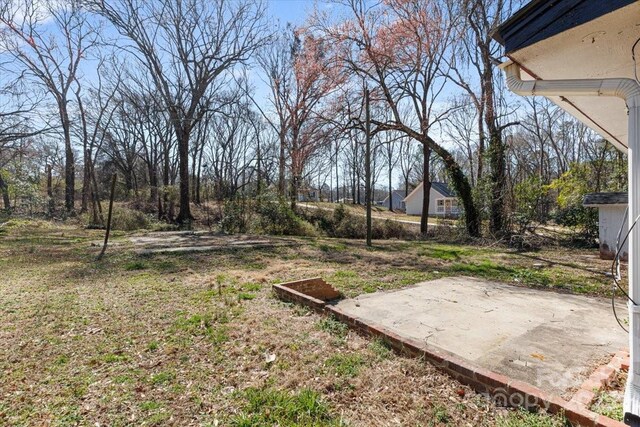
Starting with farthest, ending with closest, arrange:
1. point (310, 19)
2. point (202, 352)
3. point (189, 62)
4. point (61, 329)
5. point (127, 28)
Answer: point (189, 62) → point (127, 28) → point (310, 19) → point (61, 329) → point (202, 352)

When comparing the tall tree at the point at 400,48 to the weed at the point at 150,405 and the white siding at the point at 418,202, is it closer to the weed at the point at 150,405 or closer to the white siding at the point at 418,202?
the weed at the point at 150,405

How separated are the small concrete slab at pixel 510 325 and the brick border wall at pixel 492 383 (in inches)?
6.5

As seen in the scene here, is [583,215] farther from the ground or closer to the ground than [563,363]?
farther from the ground

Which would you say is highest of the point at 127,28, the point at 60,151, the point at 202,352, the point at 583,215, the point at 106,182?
the point at 127,28

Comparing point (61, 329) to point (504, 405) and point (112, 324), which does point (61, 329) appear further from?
point (504, 405)

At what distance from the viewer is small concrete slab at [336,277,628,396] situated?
2.41 m

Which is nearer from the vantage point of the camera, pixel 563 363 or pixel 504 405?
pixel 504 405

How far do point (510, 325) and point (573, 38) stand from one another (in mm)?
2529

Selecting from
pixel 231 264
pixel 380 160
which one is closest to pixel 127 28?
pixel 231 264

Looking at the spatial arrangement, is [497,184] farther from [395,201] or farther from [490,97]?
[395,201]

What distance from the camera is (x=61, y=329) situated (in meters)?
3.31

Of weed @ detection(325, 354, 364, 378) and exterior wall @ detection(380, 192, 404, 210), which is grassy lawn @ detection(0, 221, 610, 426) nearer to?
weed @ detection(325, 354, 364, 378)

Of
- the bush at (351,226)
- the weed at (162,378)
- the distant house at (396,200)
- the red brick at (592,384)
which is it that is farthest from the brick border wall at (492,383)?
the distant house at (396,200)

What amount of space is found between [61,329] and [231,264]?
10.7 ft
